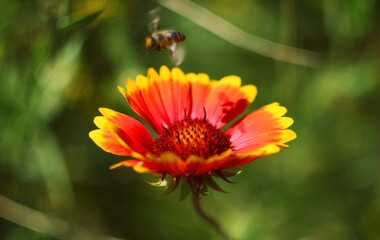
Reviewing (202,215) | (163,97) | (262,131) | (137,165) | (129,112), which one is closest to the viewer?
(137,165)

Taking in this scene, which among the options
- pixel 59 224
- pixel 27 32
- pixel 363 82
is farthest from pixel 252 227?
pixel 27 32

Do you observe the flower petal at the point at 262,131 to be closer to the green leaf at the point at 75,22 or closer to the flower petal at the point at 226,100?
the flower petal at the point at 226,100

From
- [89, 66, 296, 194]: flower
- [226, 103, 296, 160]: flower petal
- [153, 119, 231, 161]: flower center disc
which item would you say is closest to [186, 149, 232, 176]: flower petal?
[89, 66, 296, 194]: flower

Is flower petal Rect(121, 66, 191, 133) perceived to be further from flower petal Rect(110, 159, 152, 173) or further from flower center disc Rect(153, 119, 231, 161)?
flower petal Rect(110, 159, 152, 173)

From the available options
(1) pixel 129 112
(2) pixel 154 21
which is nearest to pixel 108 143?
(2) pixel 154 21

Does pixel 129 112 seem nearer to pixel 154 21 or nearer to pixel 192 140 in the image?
pixel 154 21

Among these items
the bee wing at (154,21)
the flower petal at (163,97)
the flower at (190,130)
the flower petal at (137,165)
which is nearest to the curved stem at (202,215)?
the flower at (190,130)
